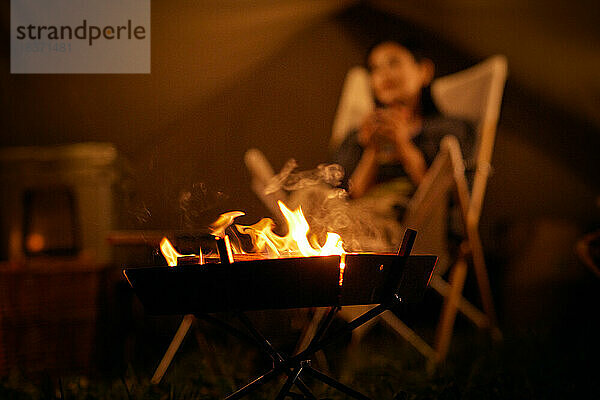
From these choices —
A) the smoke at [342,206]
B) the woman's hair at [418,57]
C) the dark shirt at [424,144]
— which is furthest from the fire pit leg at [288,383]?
the woman's hair at [418,57]

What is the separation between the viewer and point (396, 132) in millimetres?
3832

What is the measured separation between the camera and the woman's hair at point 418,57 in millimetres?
3818

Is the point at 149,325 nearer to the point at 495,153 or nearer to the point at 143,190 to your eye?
the point at 143,190

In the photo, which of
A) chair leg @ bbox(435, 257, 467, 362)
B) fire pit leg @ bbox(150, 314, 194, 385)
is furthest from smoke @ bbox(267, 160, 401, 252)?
fire pit leg @ bbox(150, 314, 194, 385)

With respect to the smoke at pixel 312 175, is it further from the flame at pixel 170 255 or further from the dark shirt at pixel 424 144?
the flame at pixel 170 255

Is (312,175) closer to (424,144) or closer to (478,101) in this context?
(424,144)

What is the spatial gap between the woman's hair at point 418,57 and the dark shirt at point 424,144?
4 centimetres

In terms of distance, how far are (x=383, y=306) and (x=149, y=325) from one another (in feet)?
6.11

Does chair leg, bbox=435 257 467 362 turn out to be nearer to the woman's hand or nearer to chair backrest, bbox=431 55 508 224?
chair backrest, bbox=431 55 508 224

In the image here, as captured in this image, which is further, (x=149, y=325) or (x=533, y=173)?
(x=533, y=173)

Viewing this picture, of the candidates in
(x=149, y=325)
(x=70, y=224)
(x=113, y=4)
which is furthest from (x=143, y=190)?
(x=113, y=4)

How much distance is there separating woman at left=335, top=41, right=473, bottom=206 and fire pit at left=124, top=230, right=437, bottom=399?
1.91m

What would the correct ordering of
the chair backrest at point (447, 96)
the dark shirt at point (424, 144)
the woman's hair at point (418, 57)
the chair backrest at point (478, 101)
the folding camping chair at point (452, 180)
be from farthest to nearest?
the woman's hair at point (418, 57) → the dark shirt at point (424, 144) → the chair backrest at point (447, 96) → the chair backrest at point (478, 101) → the folding camping chair at point (452, 180)

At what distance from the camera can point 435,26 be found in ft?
12.7
